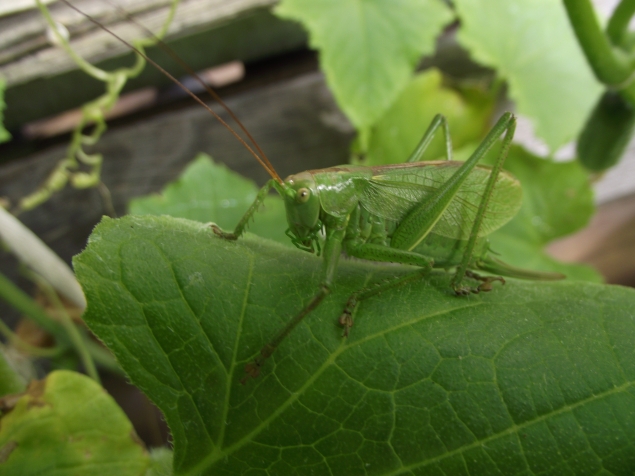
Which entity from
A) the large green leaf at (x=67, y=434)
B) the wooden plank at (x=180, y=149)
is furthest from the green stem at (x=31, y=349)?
the large green leaf at (x=67, y=434)

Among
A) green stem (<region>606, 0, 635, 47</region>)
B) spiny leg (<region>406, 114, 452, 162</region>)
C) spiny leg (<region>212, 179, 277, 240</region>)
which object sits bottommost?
spiny leg (<region>212, 179, 277, 240</region>)

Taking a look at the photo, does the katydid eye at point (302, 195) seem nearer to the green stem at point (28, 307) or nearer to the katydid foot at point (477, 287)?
the katydid foot at point (477, 287)

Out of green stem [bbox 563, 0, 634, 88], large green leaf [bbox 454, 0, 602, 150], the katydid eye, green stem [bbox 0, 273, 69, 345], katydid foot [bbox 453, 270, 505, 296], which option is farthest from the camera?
large green leaf [bbox 454, 0, 602, 150]

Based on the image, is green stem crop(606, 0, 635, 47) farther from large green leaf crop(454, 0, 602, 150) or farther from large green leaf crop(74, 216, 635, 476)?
large green leaf crop(74, 216, 635, 476)

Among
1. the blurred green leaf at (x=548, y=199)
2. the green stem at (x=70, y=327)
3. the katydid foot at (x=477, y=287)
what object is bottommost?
the green stem at (x=70, y=327)

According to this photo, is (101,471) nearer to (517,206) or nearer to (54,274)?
(54,274)

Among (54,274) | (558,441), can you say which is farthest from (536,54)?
(54,274)

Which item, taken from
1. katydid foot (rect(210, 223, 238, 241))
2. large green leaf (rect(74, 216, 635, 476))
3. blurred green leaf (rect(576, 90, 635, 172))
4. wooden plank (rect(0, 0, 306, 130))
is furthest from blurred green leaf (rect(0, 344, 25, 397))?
blurred green leaf (rect(576, 90, 635, 172))
